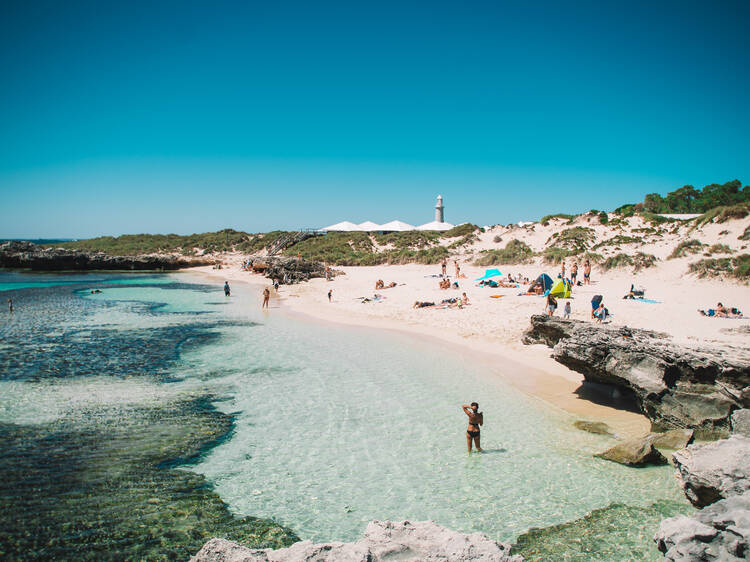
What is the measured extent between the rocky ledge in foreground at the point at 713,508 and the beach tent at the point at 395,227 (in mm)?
61202

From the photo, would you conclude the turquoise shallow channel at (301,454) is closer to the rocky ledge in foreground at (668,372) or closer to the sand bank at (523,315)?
the sand bank at (523,315)

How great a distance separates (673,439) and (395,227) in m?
59.8

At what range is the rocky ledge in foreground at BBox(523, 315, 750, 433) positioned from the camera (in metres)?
7.68

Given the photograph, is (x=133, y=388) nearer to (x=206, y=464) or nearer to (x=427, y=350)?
(x=206, y=464)

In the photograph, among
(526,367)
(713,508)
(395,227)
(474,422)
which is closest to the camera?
(713,508)

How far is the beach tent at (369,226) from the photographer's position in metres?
67.4

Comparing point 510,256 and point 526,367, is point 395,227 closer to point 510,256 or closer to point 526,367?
point 510,256

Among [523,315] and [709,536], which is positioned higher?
[709,536]

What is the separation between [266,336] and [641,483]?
1388 cm

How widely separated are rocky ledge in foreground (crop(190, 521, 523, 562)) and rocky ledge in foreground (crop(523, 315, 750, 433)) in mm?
6640

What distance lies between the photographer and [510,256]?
117 feet

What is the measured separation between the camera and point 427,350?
14.8 metres

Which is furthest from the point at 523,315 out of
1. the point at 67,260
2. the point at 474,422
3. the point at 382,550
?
the point at 67,260

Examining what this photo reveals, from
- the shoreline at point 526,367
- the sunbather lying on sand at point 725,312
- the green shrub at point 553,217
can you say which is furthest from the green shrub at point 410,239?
the sunbather lying on sand at point 725,312
